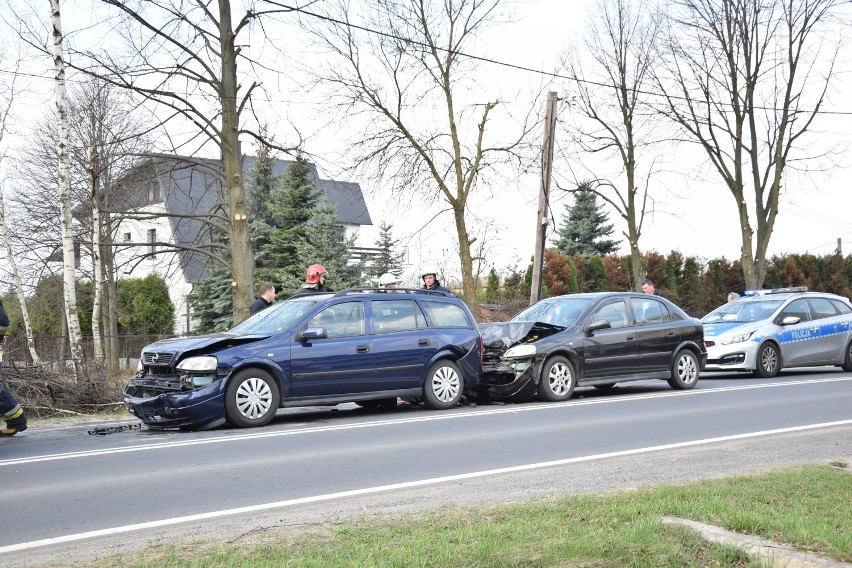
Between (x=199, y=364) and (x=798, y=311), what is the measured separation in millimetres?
13247

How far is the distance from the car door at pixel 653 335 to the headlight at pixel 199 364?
23.3 feet

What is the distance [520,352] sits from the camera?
43.7 feet

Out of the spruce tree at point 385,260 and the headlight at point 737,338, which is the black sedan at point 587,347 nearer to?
the headlight at point 737,338

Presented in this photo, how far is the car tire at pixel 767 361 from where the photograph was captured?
18.1 meters

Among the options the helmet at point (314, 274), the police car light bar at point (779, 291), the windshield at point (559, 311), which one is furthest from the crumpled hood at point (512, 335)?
the police car light bar at point (779, 291)

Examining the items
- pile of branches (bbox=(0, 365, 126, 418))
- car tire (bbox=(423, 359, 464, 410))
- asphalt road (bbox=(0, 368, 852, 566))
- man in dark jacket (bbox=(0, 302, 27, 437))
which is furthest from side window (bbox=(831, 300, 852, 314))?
man in dark jacket (bbox=(0, 302, 27, 437))

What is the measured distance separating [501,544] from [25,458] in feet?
19.2

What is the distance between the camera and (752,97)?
32.6m

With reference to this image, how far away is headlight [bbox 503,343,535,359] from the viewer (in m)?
13.3

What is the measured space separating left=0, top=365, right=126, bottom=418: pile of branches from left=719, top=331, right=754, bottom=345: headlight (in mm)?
11643

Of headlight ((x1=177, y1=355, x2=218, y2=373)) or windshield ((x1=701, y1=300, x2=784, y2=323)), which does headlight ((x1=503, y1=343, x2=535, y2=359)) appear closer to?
headlight ((x1=177, y1=355, x2=218, y2=373))

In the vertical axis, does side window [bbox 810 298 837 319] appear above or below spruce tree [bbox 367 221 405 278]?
below

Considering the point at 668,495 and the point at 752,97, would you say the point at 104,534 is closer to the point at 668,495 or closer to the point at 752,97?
the point at 668,495

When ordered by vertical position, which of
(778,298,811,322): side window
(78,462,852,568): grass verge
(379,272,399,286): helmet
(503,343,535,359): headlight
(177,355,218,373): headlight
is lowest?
(78,462,852,568): grass verge
